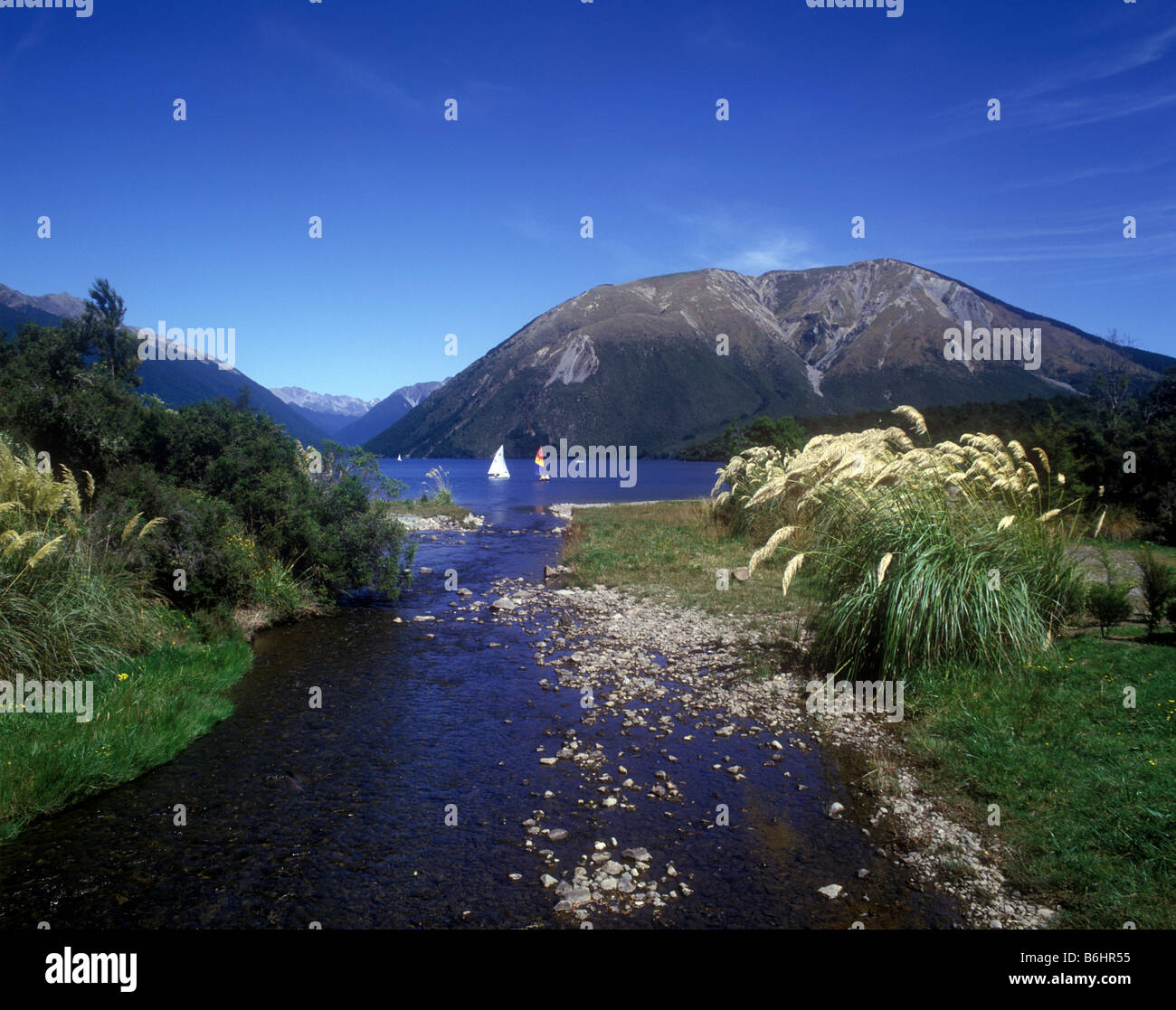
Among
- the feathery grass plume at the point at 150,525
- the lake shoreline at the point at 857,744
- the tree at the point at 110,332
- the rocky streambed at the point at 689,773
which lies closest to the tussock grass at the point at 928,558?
the lake shoreline at the point at 857,744

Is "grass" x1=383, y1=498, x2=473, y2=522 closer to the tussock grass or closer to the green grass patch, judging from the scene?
the tussock grass

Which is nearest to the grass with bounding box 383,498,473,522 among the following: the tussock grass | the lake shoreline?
the lake shoreline

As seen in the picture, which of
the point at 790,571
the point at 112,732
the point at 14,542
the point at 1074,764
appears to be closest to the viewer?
the point at 1074,764

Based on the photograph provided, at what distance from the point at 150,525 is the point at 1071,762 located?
1496 cm

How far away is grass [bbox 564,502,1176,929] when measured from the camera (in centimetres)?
585

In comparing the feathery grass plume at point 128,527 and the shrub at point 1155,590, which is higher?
the feathery grass plume at point 128,527

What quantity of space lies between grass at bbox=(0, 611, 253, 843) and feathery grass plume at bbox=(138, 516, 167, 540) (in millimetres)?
2186

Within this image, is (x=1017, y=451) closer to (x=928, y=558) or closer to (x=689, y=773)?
(x=928, y=558)

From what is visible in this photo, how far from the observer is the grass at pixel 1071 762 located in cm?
585

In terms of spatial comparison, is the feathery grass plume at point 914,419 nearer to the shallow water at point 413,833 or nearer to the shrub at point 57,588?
the shallow water at point 413,833

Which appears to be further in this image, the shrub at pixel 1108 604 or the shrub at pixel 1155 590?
the shrub at pixel 1108 604

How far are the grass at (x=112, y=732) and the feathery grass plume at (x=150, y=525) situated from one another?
219 centimetres

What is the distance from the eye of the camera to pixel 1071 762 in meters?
7.44

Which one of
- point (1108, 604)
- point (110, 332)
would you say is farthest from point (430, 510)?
point (1108, 604)
